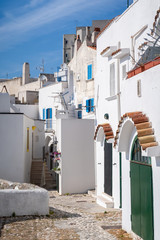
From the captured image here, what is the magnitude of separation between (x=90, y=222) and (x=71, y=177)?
26.6 feet

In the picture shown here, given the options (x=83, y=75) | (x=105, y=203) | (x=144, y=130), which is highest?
(x=83, y=75)

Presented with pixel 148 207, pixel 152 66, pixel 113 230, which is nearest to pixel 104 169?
pixel 113 230

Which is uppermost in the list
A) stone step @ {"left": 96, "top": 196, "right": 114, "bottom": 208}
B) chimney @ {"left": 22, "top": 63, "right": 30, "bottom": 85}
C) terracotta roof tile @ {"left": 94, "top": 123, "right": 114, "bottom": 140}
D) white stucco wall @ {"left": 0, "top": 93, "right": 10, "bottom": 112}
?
chimney @ {"left": 22, "top": 63, "right": 30, "bottom": 85}

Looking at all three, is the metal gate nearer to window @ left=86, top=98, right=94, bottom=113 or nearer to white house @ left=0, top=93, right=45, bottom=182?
white house @ left=0, top=93, right=45, bottom=182

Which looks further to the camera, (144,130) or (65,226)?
(65,226)

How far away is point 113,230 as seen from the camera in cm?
905

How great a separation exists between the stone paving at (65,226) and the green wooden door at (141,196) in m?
0.74

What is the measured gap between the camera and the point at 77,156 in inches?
725

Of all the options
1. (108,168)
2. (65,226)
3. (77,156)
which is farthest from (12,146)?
(65,226)

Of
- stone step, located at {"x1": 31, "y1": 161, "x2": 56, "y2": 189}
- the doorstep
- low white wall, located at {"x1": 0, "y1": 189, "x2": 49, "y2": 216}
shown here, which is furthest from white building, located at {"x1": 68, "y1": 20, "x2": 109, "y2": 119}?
low white wall, located at {"x1": 0, "y1": 189, "x2": 49, "y2": 216}

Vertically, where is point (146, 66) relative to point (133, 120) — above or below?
above

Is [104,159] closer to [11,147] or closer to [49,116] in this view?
[11,147]

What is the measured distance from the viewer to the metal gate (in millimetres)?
13859

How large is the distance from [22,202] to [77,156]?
8.03 metres
